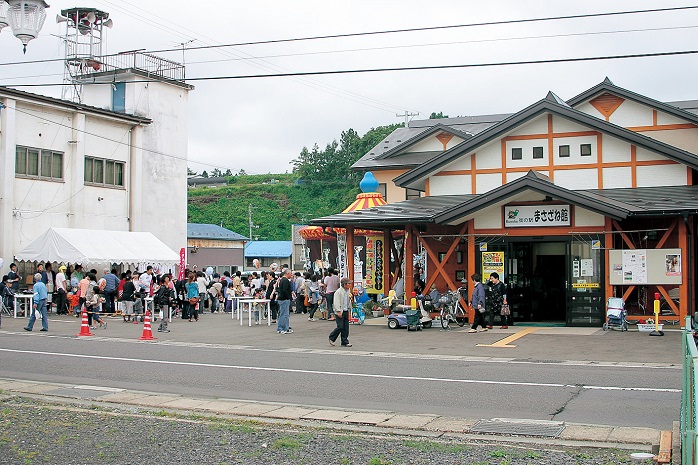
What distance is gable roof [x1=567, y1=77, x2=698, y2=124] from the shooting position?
25984mm

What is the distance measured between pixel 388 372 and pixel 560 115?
1306cm

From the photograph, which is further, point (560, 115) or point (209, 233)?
point (209, 233)

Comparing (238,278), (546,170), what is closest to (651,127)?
(546,170)

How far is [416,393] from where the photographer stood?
11.6 metres

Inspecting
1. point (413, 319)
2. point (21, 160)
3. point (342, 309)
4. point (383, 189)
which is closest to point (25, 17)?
point (342, 309)

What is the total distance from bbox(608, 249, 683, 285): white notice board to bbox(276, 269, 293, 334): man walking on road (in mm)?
8957

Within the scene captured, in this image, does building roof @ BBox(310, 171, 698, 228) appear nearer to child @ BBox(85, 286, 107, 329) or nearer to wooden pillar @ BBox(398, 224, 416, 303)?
wooden pillar @ BBox(398, 224, 416, 303)

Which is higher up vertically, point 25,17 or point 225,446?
point 25,17

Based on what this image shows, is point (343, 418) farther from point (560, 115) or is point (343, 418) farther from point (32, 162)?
point (32, 162)

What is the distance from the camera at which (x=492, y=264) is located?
894 inches

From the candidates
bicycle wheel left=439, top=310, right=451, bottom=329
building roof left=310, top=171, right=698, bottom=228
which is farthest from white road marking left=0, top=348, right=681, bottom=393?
building roof left=310, top=171, right=698, bottom=228

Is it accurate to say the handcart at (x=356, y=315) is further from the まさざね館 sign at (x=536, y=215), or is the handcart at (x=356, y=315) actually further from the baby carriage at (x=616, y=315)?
the baby carriage at (x=616, y=315)

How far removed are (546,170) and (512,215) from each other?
307 cm

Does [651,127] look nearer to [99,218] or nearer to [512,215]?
[512,215]
